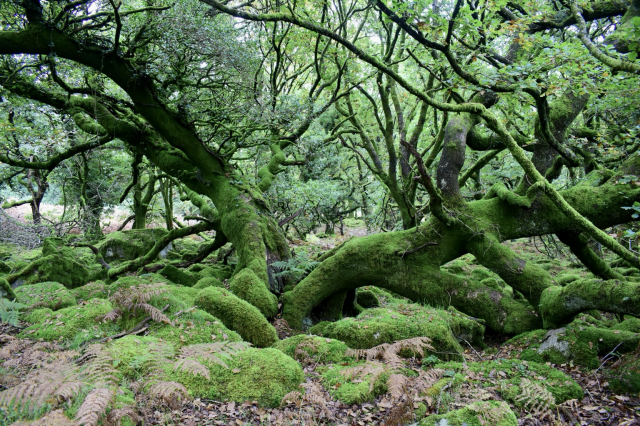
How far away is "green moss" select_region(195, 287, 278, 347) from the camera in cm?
556

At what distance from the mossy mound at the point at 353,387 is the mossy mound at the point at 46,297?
5111 mm

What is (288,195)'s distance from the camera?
11484 mm

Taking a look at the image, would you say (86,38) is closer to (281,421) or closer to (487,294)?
(281,421)

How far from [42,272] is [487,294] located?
10870 mm

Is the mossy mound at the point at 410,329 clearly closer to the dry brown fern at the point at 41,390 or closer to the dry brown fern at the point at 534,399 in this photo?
the dry brown fern at the point at 534,399

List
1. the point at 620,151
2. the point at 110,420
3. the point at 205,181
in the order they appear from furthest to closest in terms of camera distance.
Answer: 1. the point at 205,181
2. the point at 620,151
3. the point at 110,420

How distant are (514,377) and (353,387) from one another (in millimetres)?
2018

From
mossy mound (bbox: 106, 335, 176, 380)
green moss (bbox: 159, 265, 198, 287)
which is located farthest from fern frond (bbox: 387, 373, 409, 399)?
green moss (bbox: 159, 265, 198, 287)

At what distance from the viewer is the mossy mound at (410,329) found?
5.38 m

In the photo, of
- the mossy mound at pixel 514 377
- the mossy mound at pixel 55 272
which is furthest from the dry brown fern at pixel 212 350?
the mossy mound at pixel 55 272

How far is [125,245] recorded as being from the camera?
43.6 feet

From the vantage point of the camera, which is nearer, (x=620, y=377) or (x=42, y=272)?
(x=620, y=377)

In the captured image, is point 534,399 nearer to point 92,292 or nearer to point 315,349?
point 315,349

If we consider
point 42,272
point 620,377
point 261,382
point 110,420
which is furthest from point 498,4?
point 42,272
